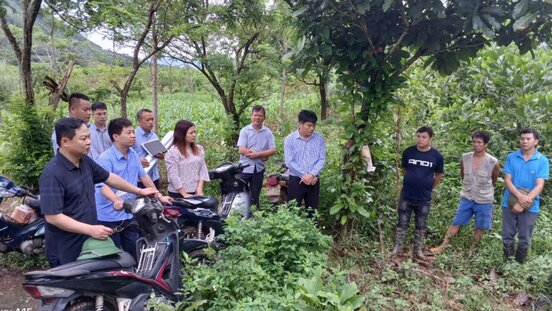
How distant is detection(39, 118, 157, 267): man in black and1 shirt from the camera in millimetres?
2391

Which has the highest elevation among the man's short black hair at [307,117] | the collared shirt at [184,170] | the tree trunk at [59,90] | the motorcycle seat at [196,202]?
the tree trunk at [59,90]

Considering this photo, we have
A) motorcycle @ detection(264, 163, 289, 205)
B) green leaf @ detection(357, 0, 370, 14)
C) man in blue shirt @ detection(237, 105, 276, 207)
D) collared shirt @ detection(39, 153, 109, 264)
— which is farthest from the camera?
motorcycle @ detection(264, 163, 289, 205)

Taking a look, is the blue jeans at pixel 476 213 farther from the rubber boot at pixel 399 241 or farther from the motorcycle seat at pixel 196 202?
the motorcycle seat at pixel 196 202

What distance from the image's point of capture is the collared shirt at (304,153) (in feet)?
14.3

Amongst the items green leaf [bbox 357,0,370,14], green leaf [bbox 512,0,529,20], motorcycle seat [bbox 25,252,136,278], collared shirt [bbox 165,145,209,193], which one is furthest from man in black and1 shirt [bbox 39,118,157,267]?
green leaf [bbox 512,0,529,20]

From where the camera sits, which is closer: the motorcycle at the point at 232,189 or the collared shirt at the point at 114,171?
the collared shirt at the point at 114,171

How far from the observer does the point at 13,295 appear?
138 inches

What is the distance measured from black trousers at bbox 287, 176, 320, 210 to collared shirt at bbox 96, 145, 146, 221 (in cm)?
185

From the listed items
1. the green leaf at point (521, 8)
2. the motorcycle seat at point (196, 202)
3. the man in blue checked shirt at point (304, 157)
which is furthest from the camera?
the man in blue checked shirt at point (304, 157)

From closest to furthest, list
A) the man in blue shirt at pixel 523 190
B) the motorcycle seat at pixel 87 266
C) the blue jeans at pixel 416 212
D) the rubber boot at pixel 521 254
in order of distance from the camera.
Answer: the motorcycle seat at pixel 87 266, the man in blue shirt at pixel 523 190, the rubber boot at pixel 521 254, the blue jeans at pixel 416 212

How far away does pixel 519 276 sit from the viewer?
382 cm

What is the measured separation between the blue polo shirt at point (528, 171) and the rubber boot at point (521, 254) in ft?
1.48

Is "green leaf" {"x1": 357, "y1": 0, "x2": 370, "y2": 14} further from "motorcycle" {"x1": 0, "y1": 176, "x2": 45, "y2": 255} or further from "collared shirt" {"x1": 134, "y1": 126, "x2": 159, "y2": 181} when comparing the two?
"motorcycle" {"x1": 0, "y1": 176, "x2": 45, "y2": 255}

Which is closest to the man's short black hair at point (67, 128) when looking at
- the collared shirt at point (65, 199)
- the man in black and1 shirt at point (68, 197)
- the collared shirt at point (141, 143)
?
the man in black and1 shirt at point (68, 197)
